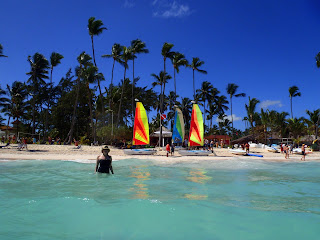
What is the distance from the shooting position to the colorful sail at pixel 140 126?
22.7 m

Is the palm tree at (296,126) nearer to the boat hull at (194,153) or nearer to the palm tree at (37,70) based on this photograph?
Answer: the boat hull at (194,153)

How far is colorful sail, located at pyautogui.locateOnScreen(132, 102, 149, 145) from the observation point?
2267cm

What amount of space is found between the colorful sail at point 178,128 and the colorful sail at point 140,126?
3590mm

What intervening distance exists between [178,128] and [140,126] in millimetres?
4516

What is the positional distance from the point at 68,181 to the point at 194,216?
21.6 feet

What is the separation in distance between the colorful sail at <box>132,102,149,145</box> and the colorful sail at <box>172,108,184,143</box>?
3.59 metres

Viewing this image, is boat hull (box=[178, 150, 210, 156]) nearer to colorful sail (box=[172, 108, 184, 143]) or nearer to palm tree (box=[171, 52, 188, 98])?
colorful sail (box=[172, 108, 184, 143])

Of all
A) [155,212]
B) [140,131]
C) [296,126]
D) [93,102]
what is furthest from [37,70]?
[296,126]

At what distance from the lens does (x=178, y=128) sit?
25.1 metres

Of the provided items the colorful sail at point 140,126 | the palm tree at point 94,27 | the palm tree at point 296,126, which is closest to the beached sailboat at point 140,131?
the colorful sail at point 140,126

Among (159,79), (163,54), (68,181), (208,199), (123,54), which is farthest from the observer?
(159,79)

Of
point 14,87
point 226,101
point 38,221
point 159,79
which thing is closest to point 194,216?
point 38,221

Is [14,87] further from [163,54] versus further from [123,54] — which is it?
[163,54]

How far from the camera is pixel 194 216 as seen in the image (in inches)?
215
